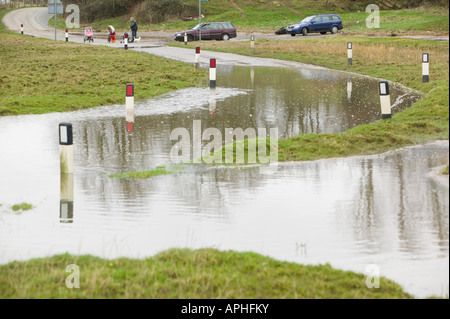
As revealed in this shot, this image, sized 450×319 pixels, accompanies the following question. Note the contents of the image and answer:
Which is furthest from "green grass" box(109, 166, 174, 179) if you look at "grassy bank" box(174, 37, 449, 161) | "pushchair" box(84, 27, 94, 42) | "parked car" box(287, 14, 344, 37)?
"parked car" box(287, 14, 344, 37)

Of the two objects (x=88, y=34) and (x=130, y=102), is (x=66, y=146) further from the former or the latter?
(x=88, y=34)

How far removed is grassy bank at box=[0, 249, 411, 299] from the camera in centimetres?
615

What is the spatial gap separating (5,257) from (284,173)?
4.79 meters

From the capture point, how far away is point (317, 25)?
182 ft

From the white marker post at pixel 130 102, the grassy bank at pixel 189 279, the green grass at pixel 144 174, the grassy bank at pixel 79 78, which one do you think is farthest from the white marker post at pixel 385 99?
the grassy bank at pixel 189 279

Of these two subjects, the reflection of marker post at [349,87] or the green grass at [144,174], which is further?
the reflection of marker post at [349,87]

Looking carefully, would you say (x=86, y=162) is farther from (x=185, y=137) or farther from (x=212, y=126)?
(x=212, y=126)

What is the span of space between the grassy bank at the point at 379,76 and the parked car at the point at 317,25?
703cm

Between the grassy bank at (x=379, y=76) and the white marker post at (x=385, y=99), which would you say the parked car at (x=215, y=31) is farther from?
the white marker post at (x=385, y=99)

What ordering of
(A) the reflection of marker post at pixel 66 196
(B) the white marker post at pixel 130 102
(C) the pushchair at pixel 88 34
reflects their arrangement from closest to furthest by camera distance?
1. (A) the reflection of marker post at pixel 66 196
2. (B) the white marker post at pixel 130 102
3. (C) the pushchair at pixel 88 34

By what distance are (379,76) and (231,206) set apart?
1917cm

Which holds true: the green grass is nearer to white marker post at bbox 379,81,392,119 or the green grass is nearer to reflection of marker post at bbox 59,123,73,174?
reflection of marker post at bbox 59,123,73,174

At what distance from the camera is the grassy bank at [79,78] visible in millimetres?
20438
